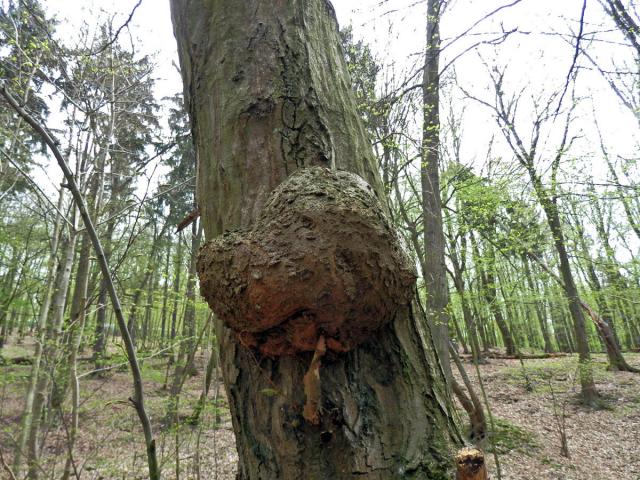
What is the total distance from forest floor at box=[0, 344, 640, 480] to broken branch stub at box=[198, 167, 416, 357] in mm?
3827

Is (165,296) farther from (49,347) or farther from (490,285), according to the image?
(490,285)

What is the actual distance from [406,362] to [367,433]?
0.53ft

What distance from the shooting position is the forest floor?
5062mm

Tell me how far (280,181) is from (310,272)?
272 millimetres

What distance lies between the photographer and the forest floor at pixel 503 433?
5062 millimetres

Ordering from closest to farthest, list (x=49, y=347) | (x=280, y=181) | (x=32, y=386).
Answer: (x=280, y=181)
(x=32, y=386)
(x=49, y=347)

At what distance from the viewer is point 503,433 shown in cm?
640

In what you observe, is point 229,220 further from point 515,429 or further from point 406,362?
point 515,429

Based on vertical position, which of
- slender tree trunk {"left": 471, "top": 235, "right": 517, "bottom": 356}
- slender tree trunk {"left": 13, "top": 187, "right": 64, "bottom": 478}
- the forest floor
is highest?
slender tree trunk {"left": 471, "top": 235, "right": 517, "bottom": 356}

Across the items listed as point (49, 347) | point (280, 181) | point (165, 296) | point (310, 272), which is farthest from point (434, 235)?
point (49, 347)

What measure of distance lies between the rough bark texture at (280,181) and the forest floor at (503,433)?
3770 millimetres

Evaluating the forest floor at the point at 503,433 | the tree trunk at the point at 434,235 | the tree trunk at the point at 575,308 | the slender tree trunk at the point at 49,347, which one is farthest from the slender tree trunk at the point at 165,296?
the tree trunk at the point at 575,308

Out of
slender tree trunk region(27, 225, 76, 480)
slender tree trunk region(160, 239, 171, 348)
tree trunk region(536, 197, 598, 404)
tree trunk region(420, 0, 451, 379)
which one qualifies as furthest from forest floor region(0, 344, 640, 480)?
tree trunk region(420, 0, 451, 379)

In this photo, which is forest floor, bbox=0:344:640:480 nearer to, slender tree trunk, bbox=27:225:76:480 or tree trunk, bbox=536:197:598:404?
slender tree trunk, bbox=27:225:76:480
